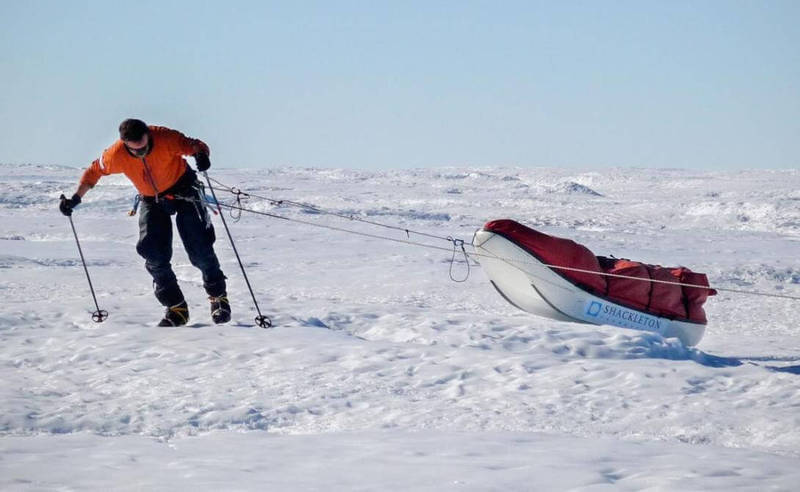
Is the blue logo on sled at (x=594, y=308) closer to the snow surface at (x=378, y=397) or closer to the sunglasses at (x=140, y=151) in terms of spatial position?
the snow surface at (x=378, y=397)

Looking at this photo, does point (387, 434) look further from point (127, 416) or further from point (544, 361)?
point (544, 361)

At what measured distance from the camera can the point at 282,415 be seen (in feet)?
14.4

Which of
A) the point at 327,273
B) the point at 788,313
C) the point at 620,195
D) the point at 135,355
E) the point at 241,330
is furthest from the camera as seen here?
the point at 620,195

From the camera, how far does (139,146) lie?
616cm

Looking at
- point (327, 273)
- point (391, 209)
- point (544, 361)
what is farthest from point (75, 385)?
point (391, 209)

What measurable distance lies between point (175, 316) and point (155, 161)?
1.22 metres

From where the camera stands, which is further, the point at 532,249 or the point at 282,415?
the point at 532,249

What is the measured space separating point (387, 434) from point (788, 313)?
25.5 feet

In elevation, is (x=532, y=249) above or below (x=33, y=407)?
above

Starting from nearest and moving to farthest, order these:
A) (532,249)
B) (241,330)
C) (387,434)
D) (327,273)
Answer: (387,434) → (241,330) → (532,249) → (327,273)

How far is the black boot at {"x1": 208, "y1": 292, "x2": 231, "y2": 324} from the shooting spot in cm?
674

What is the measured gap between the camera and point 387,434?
13.4 feet

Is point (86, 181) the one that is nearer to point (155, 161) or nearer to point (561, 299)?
point (155, 161)

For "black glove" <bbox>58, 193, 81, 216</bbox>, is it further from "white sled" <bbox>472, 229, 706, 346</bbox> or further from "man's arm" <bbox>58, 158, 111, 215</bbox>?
"white sled" <bbox>472, 229, 706, 346</bbox>
